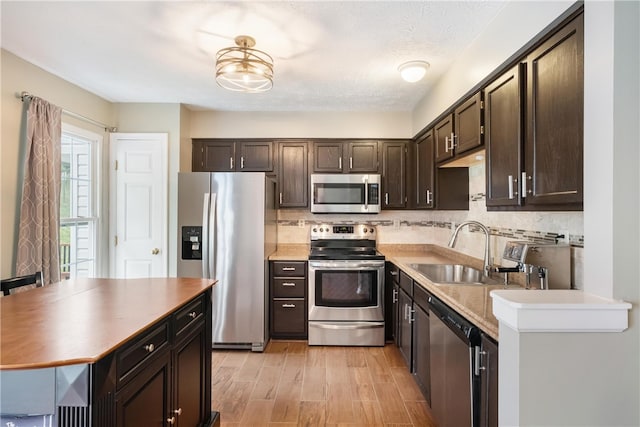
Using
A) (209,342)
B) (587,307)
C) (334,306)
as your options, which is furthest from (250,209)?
(587,307)

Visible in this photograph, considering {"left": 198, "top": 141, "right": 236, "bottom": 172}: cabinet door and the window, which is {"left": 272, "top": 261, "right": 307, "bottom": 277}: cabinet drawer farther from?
the window

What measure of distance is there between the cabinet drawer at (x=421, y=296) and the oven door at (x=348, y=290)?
2.77 ft

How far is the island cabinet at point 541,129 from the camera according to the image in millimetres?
1276

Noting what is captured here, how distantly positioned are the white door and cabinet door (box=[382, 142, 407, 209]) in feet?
7.96

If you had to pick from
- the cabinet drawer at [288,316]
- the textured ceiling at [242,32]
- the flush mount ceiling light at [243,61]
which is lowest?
the cabinet drawer at [288,316]

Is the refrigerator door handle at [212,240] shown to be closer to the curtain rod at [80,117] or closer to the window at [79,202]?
the window at [79,202]

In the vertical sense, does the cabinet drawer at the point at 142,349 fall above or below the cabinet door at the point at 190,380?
above

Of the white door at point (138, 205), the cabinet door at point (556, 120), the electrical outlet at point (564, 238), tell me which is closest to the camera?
the cabinet door at point (556, 120)

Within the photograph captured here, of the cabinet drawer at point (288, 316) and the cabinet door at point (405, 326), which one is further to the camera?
the cabinet drawer at point (288, 316)

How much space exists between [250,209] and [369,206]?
52.4 inches

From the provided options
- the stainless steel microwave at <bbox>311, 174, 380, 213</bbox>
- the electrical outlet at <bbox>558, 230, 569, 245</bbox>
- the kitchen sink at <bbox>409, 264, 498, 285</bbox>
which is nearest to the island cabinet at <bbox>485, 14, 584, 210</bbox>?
the electrical outlet at <bbox>558, 230, 569, 245</bbox>

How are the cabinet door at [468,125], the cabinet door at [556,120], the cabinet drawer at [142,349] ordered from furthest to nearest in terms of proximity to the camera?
the cabinet door at [468,125]
the cabinet door at [556,120]
the cabinet drawer at [142,349]

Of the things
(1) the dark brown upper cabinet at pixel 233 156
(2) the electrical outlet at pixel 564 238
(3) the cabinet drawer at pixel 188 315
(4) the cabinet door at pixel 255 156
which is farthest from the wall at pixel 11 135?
(2) the electrical outlet at pixel 564 238

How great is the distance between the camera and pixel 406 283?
111 inches
